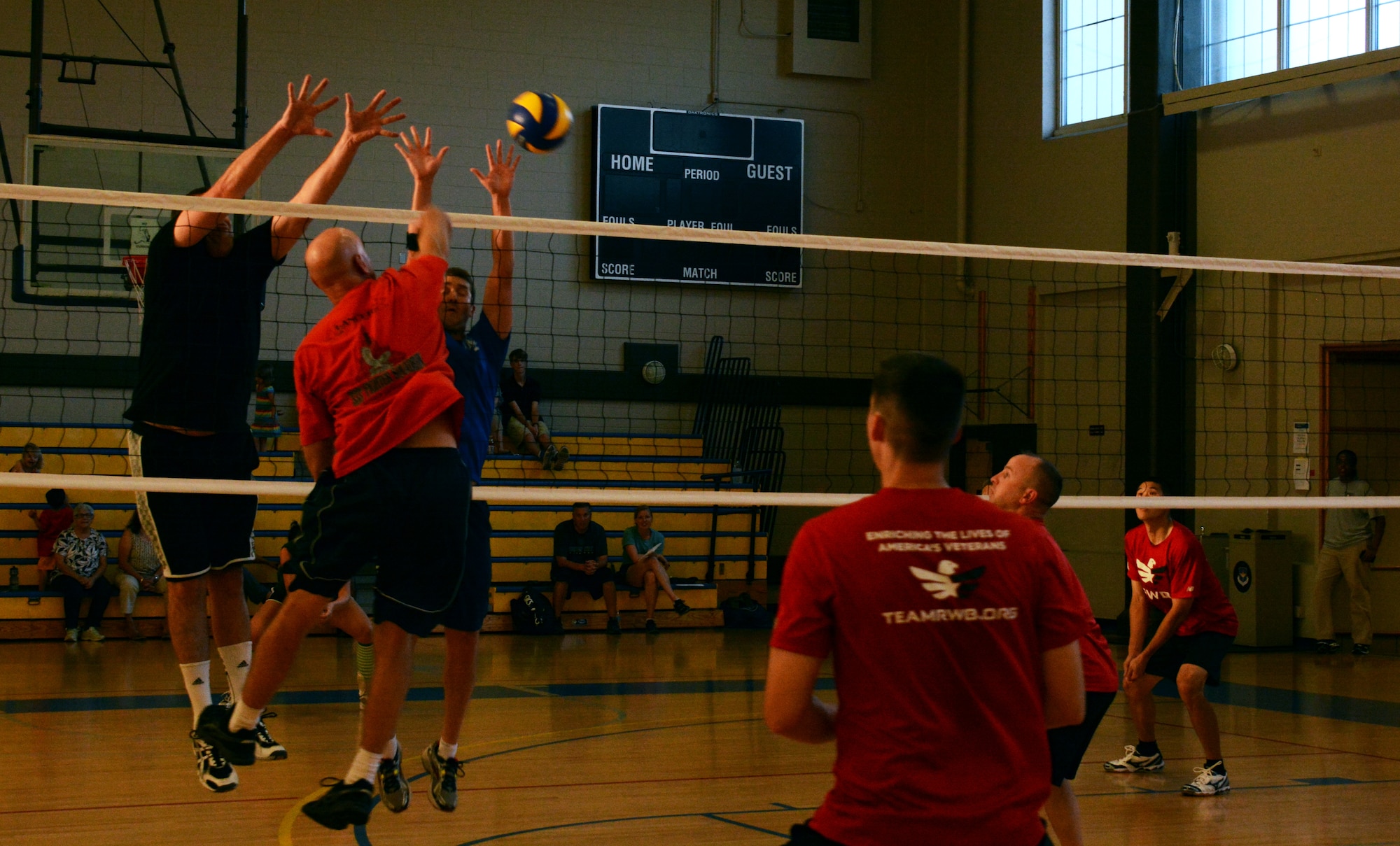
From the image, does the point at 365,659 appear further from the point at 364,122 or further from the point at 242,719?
the point at 364,122

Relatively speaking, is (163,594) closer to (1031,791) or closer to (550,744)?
(550,744)

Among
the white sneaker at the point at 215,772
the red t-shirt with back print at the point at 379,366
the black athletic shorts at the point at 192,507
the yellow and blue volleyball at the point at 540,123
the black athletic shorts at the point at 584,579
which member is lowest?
the black athletic shorts at the point at 584,579

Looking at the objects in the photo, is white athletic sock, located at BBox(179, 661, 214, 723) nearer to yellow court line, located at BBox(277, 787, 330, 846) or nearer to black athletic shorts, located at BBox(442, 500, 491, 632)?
yellow court line, located at BBox(277, 787, 330, 846)

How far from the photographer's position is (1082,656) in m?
3.82

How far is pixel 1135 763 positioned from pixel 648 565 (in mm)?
6600

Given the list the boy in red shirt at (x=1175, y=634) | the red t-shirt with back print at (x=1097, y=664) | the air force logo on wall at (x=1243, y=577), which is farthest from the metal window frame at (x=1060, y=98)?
the red t-shirt with back print at (x=1097, y=664)

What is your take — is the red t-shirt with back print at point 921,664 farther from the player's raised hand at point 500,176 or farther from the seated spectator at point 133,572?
the seated spectator at point 133,572

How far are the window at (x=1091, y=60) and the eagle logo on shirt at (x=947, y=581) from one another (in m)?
12.5

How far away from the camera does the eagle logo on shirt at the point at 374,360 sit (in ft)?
11.5

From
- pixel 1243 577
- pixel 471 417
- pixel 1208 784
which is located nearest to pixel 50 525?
pixel 471 417

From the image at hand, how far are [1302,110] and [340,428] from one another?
35.0ft

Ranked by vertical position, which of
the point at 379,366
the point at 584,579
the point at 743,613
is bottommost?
the point at 743,613

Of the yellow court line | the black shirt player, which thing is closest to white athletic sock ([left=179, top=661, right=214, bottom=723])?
the black shirt player

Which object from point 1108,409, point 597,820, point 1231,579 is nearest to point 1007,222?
point 1108,409
